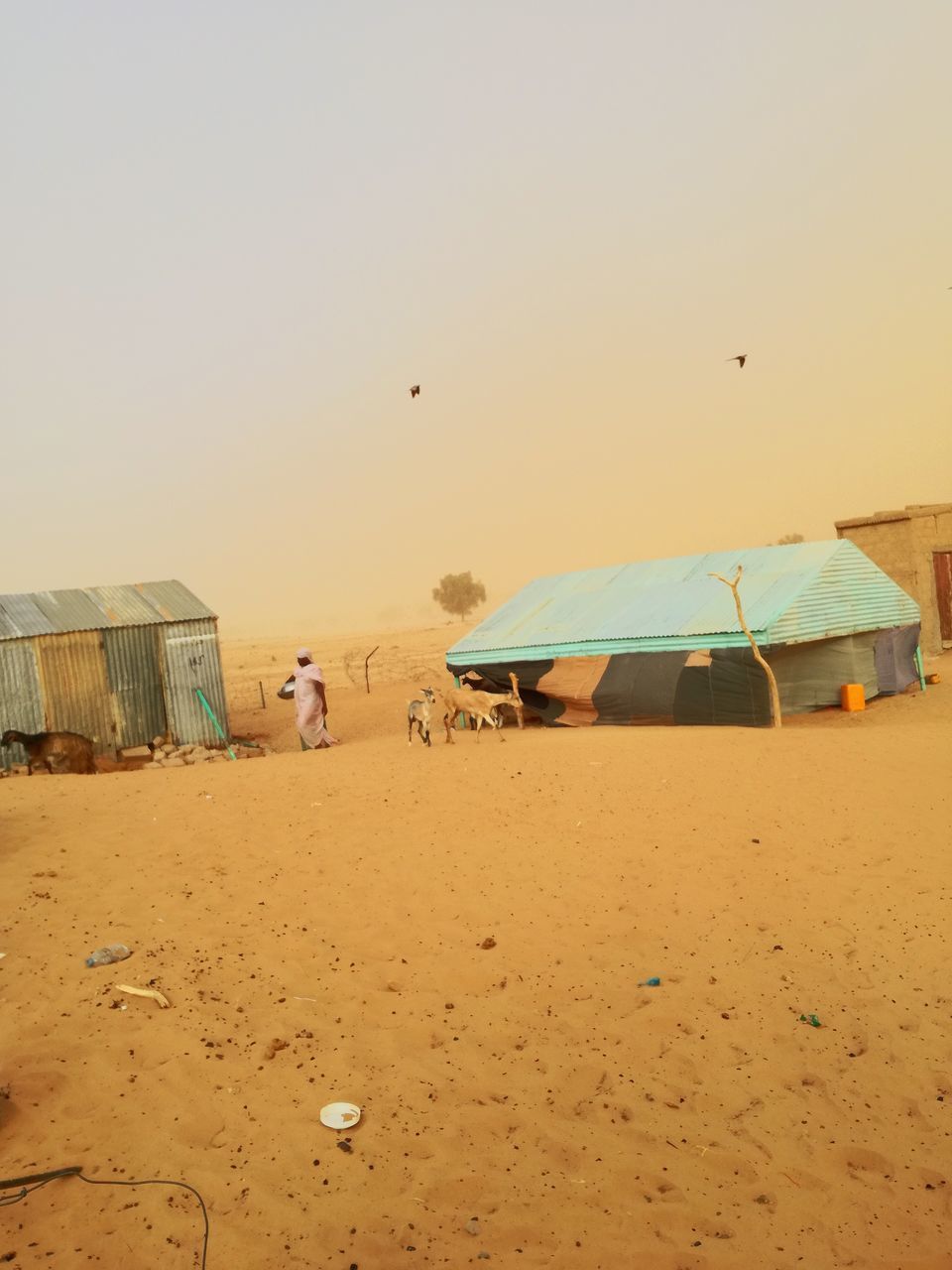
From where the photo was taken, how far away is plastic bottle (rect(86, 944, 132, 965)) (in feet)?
18.7

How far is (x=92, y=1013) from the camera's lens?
16.7 ft

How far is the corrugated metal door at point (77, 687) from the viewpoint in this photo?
733 inches

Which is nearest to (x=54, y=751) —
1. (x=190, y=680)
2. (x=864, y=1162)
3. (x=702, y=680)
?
(x=190, y=680)

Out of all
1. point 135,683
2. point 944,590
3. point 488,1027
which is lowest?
point 488,1027

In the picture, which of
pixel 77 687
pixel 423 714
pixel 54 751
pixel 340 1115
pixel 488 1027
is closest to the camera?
pixel 340 1115

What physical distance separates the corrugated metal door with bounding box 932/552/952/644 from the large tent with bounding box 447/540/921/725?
385cm

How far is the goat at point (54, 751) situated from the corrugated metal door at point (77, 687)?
2.76ft

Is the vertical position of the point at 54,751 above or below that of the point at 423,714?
below

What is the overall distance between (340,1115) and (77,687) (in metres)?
16.6

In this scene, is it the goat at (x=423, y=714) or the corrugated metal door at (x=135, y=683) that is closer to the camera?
the goat at (x=423, y=714)

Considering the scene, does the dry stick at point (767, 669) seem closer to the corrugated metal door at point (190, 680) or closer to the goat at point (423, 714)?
the goat at point (423, 714)

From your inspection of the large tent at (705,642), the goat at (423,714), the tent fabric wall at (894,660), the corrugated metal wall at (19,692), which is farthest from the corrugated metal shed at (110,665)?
the tent fabric wall at (894,660)

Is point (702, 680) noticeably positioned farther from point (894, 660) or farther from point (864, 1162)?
point (864, 1162)

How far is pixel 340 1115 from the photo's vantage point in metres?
4.38
